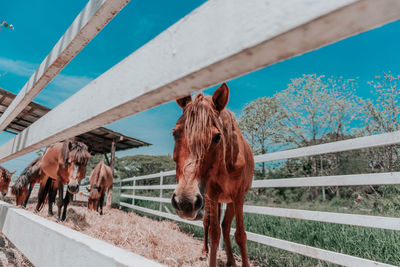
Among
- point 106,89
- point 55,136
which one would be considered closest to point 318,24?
point 106,89

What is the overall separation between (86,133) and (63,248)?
11.3 m

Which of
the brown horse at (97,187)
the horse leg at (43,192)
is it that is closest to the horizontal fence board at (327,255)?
the horse leg at (43,192)

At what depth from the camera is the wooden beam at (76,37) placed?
0.77 m

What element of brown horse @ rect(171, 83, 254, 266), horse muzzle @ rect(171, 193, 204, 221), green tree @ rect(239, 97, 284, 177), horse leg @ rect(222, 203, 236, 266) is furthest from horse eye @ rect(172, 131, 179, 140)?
green tree @ rect(239, 97, 284, 177)

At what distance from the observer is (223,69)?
36cm

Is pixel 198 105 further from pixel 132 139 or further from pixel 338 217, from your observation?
pixel 132 139

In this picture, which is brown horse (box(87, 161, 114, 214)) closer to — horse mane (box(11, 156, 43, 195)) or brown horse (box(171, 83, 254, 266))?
horse mane (box(11, 156, 43, 195))

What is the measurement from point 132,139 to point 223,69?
11.0 m

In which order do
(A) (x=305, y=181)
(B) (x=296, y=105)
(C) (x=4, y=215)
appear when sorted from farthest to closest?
(B) (x=296, y=105) < (A) (x=305, y=181) < (C) (x=4, y=215)

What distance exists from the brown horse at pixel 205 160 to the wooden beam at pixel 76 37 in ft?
2.31

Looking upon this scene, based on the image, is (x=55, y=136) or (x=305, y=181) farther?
(x=305, y=181)

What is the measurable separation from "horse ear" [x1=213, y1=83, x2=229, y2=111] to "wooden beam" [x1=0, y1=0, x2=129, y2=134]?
0.77 meters

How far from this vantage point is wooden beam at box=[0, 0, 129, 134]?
2.52 ft

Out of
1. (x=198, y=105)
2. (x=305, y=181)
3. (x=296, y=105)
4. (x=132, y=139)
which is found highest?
(x=296, y=105)
